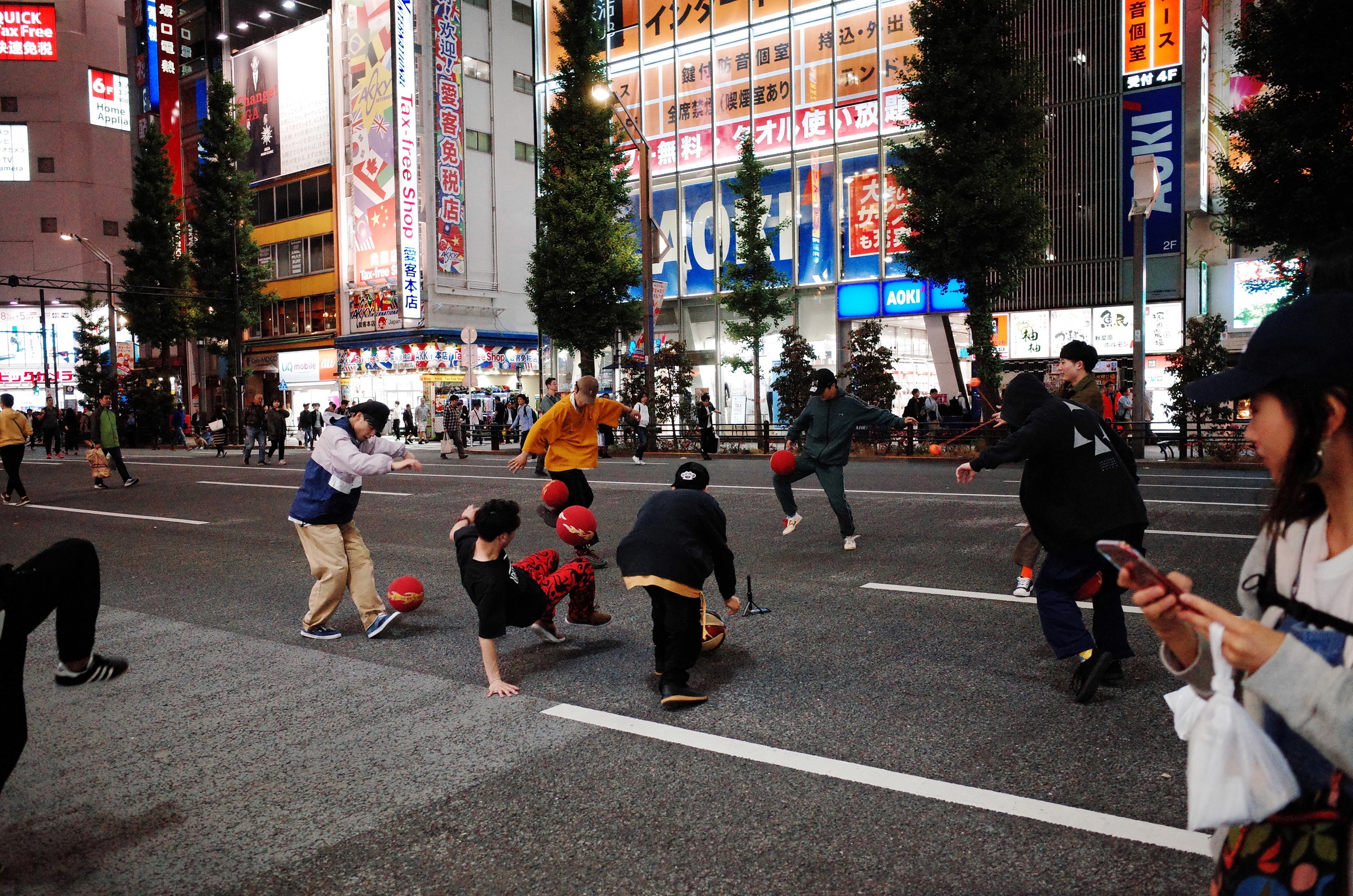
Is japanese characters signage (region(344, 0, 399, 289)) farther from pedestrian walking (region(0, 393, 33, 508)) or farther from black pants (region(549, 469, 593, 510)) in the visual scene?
black pants (region(549, 469, 593, 510))

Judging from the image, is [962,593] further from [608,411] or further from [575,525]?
[608,411]

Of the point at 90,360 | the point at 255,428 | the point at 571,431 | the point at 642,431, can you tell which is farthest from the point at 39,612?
the point at 90,360

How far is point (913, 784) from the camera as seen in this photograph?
3441mm

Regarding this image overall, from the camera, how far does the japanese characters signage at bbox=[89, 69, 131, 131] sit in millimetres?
57188

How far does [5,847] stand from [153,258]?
43.1 m

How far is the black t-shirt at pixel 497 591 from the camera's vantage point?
4.68 metres

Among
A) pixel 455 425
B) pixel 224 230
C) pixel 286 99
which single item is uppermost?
pixel 286 99

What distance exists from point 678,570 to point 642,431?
15.8 meters

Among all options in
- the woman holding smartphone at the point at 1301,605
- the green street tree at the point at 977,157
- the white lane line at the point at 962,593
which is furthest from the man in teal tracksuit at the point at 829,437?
the green street tree at the point at 977,157

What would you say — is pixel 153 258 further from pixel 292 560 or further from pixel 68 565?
pixel 68 565

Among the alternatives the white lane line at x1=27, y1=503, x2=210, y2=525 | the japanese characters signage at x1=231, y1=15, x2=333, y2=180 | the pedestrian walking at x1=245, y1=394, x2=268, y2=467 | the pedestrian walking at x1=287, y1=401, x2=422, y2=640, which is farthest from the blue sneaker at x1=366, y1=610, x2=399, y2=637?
the japanese characters signage at x1=231, y1=15, x2=333, y2=180

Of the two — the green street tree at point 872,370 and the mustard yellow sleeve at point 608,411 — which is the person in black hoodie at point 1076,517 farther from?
the green street tree at point 872,370

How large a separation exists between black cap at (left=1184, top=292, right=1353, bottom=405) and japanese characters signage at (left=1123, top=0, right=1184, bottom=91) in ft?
106

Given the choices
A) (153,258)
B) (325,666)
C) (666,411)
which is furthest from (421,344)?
(325,666)
